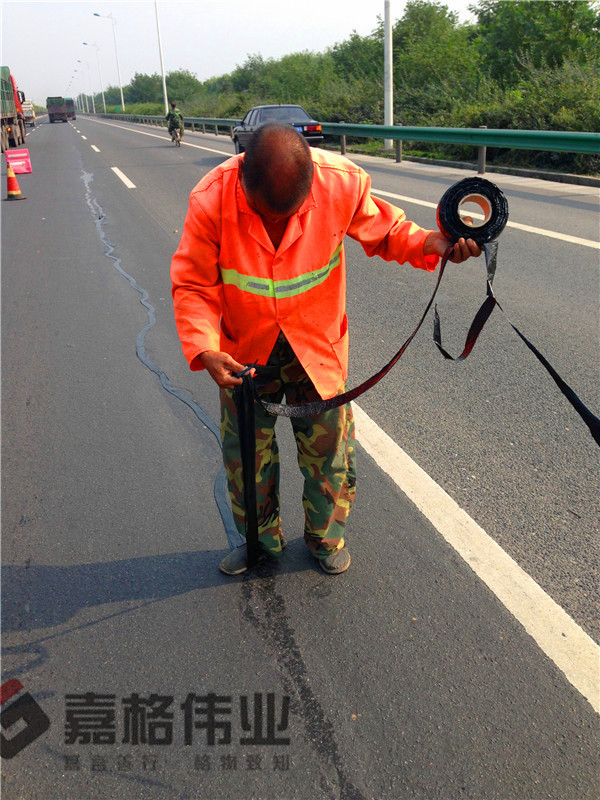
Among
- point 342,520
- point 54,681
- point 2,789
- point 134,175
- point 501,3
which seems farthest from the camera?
point 501,3

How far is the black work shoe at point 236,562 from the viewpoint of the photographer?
306 centimetres

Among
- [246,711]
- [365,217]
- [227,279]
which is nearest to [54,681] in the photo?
[246,711]

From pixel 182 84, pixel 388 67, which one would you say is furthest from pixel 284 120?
pixel 182 84

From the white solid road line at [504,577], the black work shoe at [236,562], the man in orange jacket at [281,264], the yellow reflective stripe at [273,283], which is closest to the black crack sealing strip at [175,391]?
the black work shoe at [236,562]

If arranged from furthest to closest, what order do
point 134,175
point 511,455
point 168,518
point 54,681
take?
point 134,175 → point 511,455 → point 168,518 → point 54,681

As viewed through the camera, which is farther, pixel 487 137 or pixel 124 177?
pixel 124 177

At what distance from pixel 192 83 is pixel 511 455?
115m

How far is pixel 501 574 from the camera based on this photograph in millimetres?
2924

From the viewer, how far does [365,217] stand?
2.62m

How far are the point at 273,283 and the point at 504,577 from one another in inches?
57.8

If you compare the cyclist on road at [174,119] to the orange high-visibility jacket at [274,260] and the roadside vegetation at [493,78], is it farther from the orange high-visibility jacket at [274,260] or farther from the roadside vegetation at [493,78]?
the orange high-visibility jacket at [274,260]

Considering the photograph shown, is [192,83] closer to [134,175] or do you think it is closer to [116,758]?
[134,175]

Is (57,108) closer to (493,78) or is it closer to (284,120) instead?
(493,78)

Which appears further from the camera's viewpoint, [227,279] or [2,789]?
[227,279]
